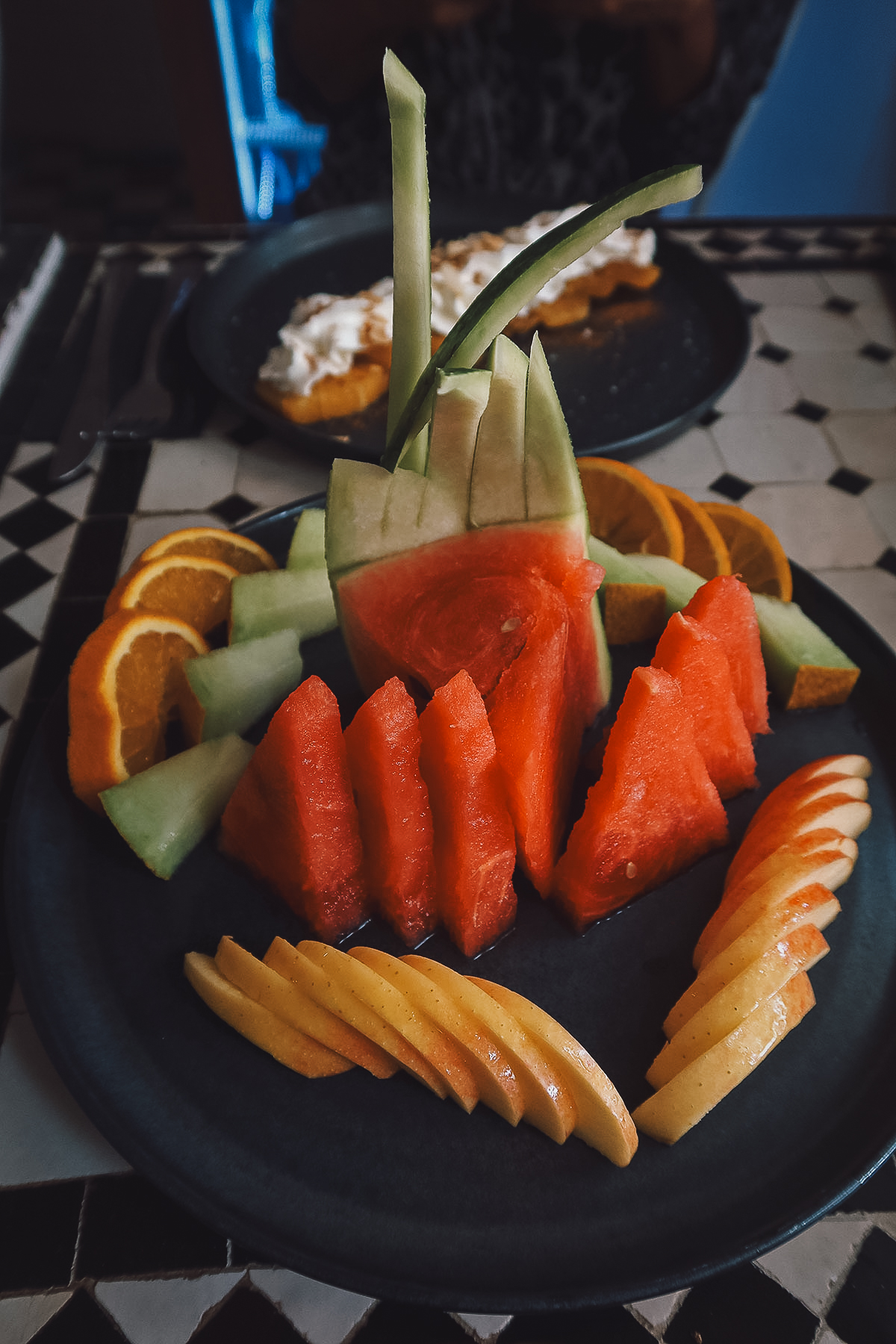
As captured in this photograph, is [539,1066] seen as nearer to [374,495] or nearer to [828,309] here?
[374,495]

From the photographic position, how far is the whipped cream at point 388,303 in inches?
72.3

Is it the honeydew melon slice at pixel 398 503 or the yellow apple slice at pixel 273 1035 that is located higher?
the honeydew melon slice at pixel 398 503

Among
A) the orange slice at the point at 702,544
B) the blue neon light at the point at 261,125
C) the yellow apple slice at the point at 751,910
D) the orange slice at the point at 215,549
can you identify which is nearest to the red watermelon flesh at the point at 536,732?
the yellow apple slice at the point at 751,910

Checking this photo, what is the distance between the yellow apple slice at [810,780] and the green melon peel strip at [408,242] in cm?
62

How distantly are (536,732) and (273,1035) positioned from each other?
1.45 ft

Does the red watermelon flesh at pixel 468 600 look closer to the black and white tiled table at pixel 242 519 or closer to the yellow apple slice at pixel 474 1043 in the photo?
the yellow apple slice at pixel 474 1043

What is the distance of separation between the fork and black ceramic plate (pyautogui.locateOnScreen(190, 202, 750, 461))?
8 centimetres

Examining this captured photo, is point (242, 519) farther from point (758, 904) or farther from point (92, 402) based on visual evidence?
point (758, 904)

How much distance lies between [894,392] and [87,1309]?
2266mm

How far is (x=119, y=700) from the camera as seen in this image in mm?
1121

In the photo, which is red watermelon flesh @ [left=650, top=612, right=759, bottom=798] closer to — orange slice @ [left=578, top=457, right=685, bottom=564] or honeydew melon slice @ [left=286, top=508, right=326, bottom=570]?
orange slice @ [left=578, top=457, right=685, bottom=564]

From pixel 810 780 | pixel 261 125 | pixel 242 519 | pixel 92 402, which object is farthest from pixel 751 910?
pixel 261 125

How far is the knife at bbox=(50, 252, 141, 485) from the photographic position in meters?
1.79

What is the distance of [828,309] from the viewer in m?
2.30
